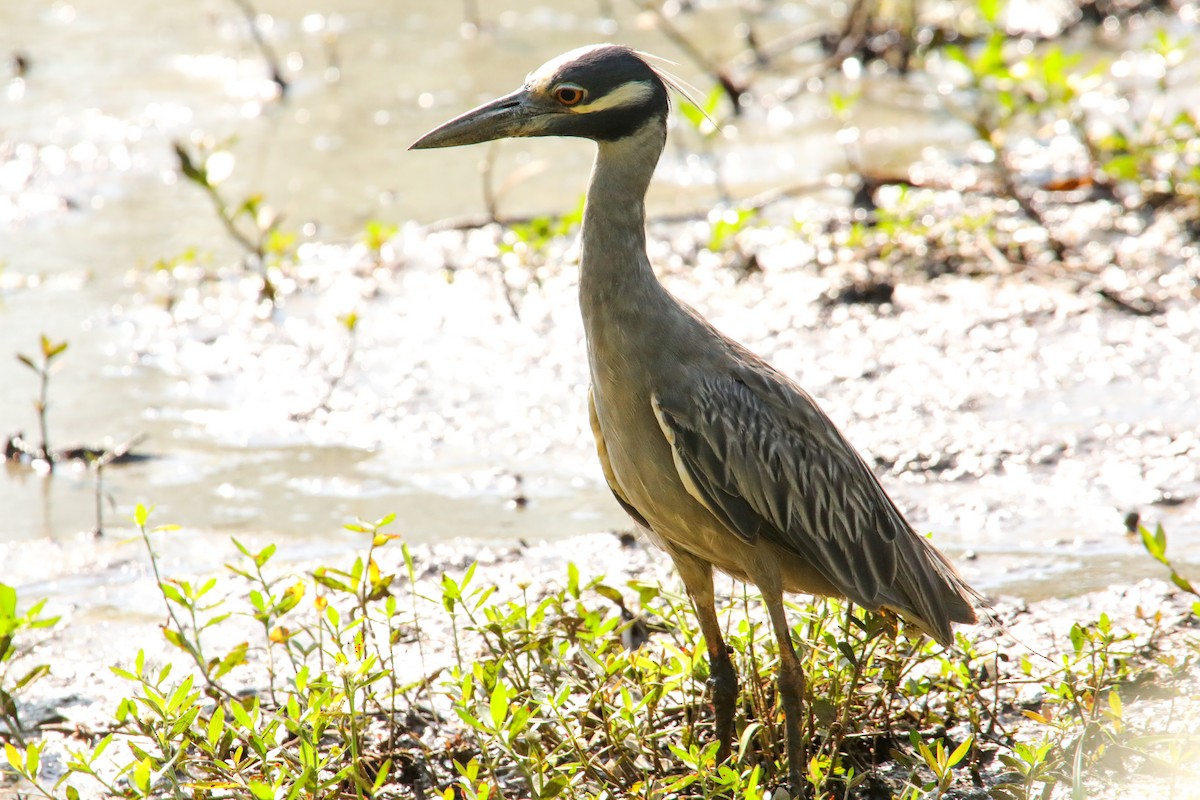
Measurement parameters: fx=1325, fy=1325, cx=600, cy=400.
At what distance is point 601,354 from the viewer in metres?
3.63

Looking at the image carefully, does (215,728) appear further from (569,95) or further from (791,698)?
(569,95)

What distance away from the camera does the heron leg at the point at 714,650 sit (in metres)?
3.67

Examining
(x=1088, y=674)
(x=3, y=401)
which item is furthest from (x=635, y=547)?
(x=3, y=401)

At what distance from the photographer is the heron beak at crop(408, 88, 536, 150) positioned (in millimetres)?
3775

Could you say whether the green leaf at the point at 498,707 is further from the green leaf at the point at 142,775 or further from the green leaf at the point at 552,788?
the green leaf at the point at 142,775

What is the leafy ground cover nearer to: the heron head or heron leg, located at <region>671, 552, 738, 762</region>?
heron leg, located at <region>671, 552, 738, 762</region>

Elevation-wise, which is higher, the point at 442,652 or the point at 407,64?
the point at 407,64

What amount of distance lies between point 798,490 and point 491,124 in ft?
4.43

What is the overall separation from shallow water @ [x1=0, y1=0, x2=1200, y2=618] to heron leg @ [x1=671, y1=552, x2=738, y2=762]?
144 centimetres

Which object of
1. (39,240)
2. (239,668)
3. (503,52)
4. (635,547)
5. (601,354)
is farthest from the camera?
(503,52)

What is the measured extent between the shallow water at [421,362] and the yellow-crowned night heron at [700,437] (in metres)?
1.22

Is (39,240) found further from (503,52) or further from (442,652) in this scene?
(442,652)

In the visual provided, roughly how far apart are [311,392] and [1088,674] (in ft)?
12.6

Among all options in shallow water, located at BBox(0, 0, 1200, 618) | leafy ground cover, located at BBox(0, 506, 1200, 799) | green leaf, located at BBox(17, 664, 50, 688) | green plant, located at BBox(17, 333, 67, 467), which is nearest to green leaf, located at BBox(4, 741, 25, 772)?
leafy ground cover, located at BBox(0, 506, 1200, 799)
